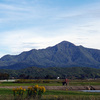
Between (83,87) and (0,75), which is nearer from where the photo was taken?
(83,87)

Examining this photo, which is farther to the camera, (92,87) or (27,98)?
(92,87)

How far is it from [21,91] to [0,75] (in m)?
113

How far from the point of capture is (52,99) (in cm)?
3180

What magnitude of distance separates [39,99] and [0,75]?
113 m

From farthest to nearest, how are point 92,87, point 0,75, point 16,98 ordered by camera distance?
1. point 0,75
2. point 92,87
3. point 16,98

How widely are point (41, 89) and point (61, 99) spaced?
2841 millimetres

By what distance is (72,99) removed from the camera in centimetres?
3073

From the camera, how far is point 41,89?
31672 mm

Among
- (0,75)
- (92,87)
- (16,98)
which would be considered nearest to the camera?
(16,98)

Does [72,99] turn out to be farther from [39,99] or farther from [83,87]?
[83,87]

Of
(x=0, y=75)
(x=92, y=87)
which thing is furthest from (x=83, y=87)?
(x=0, y=75)

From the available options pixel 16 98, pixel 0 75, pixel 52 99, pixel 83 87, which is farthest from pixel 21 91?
pixel 0 75

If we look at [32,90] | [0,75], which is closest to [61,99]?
[32,90]

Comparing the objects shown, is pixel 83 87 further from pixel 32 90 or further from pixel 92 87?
pixel 32 90
